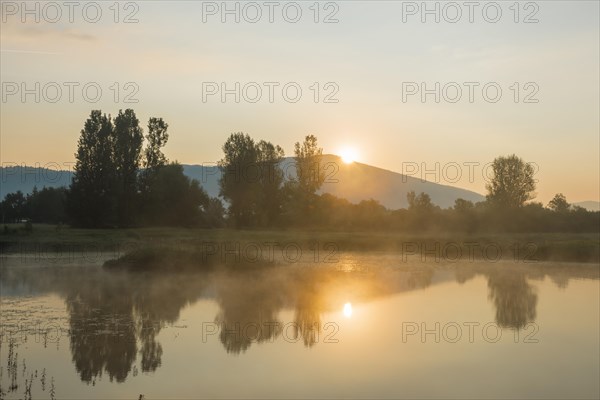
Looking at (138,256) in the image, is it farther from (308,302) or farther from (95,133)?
(95,133)

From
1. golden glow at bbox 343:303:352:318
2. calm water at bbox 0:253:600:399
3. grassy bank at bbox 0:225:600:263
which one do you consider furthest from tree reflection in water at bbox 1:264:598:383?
grassy bank at bbox 0:225:600:263

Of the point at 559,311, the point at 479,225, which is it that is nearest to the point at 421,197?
the point at 479,225

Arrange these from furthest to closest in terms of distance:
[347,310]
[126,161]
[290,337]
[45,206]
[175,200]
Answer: [45,206] < [175,200] < [126,161] < [347,310] < [290,337]

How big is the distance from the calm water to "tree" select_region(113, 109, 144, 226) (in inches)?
1019

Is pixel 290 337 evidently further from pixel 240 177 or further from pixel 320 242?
pixel 240 177

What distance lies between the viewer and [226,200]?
75.8m

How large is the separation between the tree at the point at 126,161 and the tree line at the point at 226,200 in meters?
0.10

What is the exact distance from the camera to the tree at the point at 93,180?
58.0 m

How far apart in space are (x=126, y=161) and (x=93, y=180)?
4.39 meters

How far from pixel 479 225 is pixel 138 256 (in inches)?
1862

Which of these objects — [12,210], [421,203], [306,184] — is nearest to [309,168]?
[306,184]

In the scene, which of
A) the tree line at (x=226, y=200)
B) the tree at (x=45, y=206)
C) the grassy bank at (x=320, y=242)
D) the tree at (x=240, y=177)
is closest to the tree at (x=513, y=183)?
the tree line at (x=226, y=200)

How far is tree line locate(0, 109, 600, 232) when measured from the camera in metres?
59.7

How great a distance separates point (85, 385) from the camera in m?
13.3
